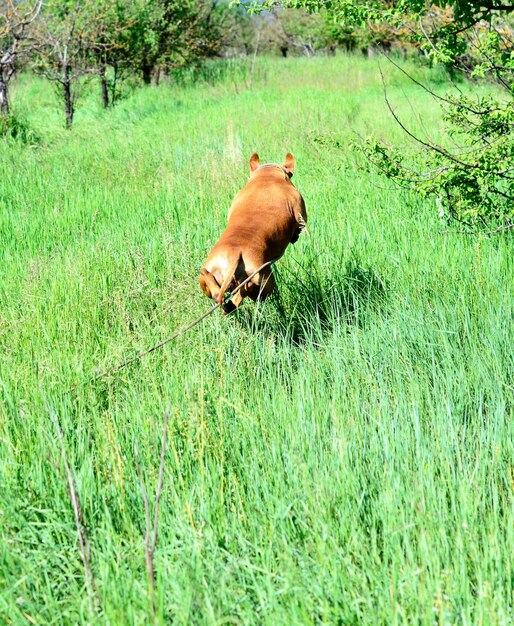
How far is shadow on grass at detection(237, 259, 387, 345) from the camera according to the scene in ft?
11.7

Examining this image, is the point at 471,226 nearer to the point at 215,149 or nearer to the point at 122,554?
the point at 122,554

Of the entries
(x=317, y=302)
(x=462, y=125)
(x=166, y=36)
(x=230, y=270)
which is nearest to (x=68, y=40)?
(x=166, y=36)

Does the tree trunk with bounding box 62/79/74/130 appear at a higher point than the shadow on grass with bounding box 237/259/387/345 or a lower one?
higher

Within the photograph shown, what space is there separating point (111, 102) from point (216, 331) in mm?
12017

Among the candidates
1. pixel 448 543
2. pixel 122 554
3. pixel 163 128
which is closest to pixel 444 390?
pixel 448 543


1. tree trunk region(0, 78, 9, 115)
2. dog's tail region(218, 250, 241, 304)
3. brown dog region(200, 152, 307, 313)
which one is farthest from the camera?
tree trunk region(0, 78, 9, 115)

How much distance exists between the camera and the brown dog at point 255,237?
3.10m

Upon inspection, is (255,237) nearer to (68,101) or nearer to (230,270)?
(230,270)

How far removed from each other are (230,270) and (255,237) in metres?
0.28

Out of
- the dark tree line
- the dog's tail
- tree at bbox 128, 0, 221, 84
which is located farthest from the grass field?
tree at bbox 128, 0, 221, 84

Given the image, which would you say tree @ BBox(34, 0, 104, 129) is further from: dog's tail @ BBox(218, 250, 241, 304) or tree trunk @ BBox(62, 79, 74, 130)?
dog's tail @ BBox(218, 250, 241, 304)

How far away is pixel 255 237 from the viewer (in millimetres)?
3250

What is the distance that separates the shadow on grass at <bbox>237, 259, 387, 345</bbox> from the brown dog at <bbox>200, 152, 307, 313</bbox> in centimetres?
27

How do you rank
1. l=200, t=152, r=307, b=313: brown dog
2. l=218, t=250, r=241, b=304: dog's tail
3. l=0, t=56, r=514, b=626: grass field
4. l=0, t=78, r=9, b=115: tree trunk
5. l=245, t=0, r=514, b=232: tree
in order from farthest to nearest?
l=0, t=78, r=9, b=115: tree trunk < l=245, t=0, r=514, b=232: tree < l=200, t=152, r=307, b=313: brown dog < l=218, t=250, r=241, b=304: dog's tail < l=0, t=56, r=514, b=626: grass field
